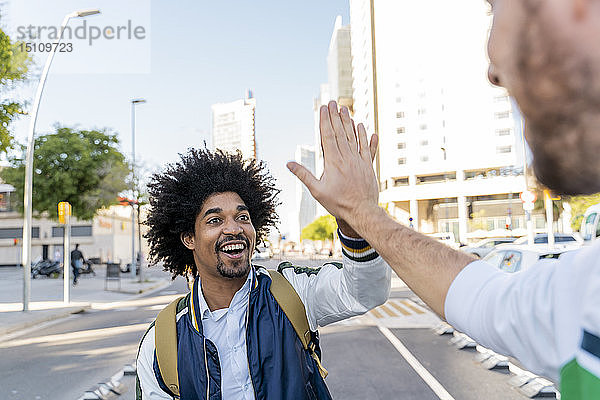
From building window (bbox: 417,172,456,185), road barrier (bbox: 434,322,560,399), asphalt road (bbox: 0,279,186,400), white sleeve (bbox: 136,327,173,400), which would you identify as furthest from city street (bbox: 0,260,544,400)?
building window (bbox: 417,172,456,185)

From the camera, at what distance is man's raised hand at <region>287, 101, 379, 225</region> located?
1380 millimetres

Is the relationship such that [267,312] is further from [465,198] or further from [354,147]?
[465,198]

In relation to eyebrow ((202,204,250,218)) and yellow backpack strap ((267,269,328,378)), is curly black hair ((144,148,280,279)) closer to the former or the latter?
eyebrow ((202,204,250,218))

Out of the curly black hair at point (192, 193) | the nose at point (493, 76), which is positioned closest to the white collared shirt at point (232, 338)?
the curly black hair at point (192, 193)

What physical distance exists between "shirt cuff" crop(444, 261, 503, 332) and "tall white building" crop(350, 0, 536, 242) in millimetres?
64722

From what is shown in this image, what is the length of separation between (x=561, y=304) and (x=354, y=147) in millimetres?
721

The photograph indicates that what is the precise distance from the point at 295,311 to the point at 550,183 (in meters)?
1.76

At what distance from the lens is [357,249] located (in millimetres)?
1919

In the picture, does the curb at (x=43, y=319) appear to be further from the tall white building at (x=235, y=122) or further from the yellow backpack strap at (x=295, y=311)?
the tall white building at (x=235, y=122)

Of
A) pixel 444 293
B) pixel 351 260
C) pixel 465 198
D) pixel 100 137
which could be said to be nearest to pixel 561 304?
pixel 444 293

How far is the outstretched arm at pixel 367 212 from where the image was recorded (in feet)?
3.86

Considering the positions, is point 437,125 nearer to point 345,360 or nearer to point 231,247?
point 345,360

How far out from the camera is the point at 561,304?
34.5 inches

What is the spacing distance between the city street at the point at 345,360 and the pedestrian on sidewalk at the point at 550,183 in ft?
17.5
